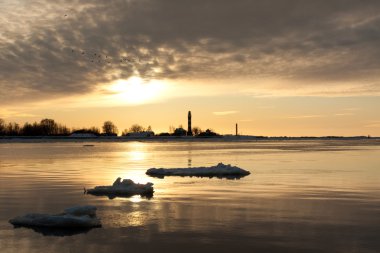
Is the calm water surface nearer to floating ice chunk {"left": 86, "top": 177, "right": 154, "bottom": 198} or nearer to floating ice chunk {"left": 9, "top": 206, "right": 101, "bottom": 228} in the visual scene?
floating ice chunk {"left": 9, "top": 206, "right": 101, "bottom": 228}

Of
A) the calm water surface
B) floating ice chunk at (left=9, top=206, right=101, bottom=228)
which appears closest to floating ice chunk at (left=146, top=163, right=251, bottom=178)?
the calm water surface

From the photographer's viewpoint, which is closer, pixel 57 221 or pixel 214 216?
pixel 57 221

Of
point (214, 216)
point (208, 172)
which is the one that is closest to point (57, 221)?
point (214, 216)

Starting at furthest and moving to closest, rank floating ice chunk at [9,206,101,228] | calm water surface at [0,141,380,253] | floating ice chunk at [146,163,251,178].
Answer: floating ice chunk at [146,163,251,178] → floating ice chunk at [9,206,101,228] → calm water surface at [0,141,380,253]

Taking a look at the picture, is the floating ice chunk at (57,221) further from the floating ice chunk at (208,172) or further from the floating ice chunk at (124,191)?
the floating ice chunk at (208,172)

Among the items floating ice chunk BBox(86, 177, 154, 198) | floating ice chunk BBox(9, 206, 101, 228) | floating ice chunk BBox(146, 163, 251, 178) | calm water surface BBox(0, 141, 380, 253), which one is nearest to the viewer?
calm water surface BBox(0, 141, 380, 253)

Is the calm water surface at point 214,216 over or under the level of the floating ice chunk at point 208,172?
under

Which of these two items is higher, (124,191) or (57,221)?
(124,191)

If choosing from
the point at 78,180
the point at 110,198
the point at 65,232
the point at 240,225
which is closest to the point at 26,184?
the point at 78,180

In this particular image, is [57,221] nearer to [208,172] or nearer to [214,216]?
[214,216]

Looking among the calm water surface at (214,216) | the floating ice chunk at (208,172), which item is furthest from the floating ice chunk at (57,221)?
the floating ice chunk at (208,172)

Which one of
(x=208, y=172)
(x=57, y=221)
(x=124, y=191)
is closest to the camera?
(x=57, y=221)

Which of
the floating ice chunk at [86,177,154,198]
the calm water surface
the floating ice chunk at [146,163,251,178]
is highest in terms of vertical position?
the floating ice chunk at [146,163,251,178]

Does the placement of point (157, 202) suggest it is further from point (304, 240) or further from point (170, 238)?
point (304, 240)
